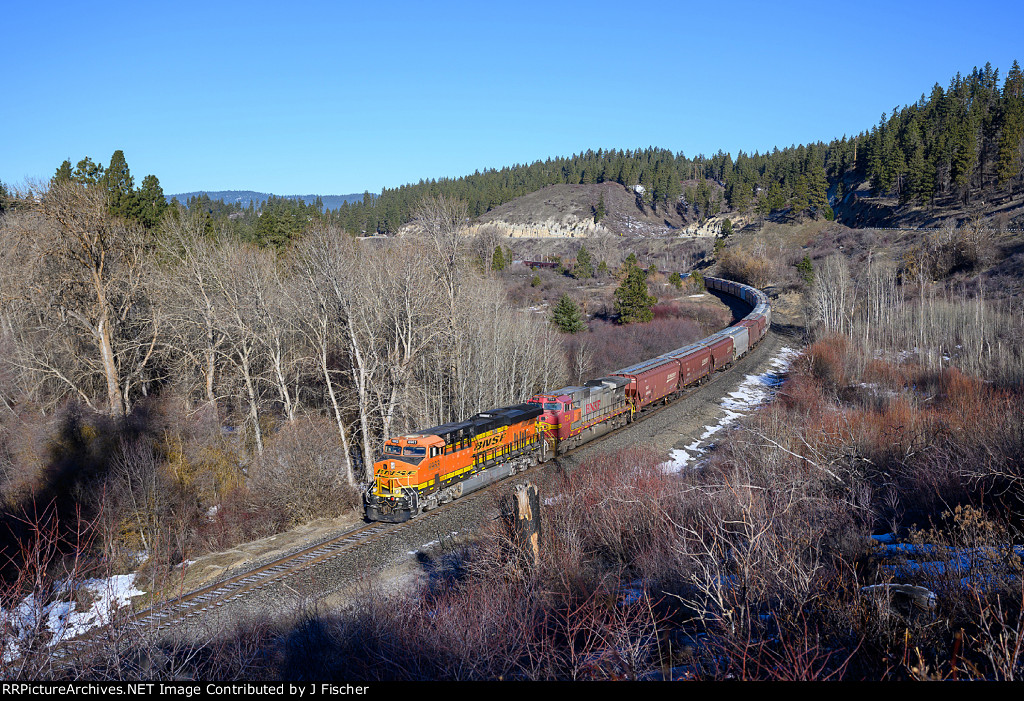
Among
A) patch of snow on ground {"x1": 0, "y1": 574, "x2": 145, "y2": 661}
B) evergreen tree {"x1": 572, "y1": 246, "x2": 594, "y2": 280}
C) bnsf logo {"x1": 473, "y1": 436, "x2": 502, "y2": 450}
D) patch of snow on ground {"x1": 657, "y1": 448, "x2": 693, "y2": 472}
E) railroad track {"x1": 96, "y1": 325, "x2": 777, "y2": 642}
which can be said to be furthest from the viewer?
evergreen tree {"x1": 572, "y1": 246, "x2": 594, "y2": 280}

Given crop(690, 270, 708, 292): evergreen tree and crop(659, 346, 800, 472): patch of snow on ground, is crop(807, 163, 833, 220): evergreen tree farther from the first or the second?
crop(659, 346, 800, 472): patch of snow on ground

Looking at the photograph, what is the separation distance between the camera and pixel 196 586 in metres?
16.1

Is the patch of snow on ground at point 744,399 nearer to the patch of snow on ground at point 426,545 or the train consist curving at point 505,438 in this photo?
the train consist curving at point 505,438

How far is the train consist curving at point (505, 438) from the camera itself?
20.4 meters

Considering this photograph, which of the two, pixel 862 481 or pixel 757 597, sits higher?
pixel 757 597

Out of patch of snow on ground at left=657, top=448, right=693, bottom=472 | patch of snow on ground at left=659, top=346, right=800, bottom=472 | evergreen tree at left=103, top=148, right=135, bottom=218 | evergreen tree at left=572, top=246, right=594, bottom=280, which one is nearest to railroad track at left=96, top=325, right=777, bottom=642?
patch of snow on ground at left=657, top=448, right=693, bottom=472

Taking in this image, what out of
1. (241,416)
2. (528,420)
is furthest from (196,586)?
(241,416)

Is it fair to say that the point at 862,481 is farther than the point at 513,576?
Yes

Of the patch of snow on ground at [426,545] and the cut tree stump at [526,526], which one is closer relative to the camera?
the cut tree stump at [526,526]

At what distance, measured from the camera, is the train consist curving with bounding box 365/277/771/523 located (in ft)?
66.8

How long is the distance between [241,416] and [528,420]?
21.1 m

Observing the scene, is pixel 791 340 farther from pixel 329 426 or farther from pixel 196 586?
pixel 196 586

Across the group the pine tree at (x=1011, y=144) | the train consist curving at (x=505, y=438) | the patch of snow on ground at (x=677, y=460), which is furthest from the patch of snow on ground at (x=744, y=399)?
the pine tree at (x=1011, y=144)

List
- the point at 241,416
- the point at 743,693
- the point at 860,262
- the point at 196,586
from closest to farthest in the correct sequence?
the point at 743,693 < the point at 196,586 < the point at 241,416 < the point at 860,262
